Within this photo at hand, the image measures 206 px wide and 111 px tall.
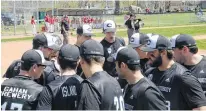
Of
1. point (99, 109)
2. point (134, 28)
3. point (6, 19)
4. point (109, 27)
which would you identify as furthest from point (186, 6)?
point (99, 109)

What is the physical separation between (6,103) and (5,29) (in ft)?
117

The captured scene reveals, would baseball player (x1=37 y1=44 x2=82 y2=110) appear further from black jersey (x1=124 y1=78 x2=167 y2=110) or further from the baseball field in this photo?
the baseball field

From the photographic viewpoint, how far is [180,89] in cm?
515

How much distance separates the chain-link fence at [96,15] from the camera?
36.3 m

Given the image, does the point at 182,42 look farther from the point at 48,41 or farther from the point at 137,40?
the point at 48,41

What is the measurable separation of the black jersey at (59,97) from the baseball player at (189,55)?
1.86m

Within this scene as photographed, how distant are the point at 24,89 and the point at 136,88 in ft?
4.38

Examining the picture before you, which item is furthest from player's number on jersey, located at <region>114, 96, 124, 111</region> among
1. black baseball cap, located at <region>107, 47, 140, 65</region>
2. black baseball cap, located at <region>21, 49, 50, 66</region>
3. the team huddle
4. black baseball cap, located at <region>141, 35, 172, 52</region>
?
black baseball cap, located at <region>141, 35, 172, 52</region>

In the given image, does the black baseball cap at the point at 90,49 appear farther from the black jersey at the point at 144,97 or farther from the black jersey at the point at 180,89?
the black jersey at the point at 180,89

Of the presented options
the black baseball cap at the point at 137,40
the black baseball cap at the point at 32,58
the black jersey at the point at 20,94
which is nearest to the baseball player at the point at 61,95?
the black jersey at the point at 20,94

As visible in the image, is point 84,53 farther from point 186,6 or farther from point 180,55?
point 186,6

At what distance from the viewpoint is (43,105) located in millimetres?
4598

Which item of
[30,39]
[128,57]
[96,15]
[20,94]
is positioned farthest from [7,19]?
[128,57]

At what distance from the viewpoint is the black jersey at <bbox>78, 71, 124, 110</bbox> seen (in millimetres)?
4184
